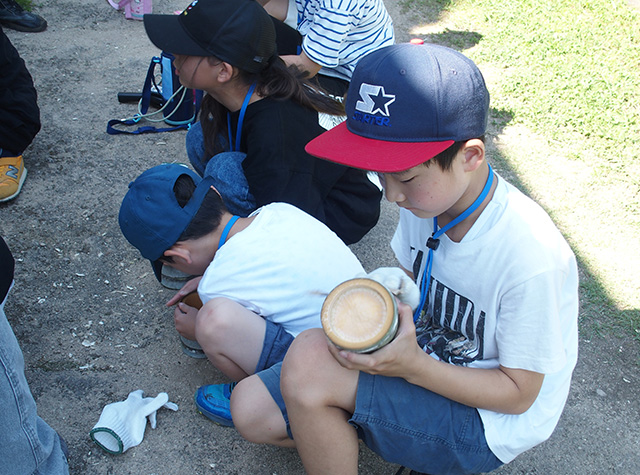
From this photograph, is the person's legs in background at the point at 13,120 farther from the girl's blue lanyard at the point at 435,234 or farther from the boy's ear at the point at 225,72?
the girl's blue lanyard at the point at 435,234

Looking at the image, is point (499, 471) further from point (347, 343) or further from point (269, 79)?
point (269, 79)

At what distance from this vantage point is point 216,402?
6.11ft

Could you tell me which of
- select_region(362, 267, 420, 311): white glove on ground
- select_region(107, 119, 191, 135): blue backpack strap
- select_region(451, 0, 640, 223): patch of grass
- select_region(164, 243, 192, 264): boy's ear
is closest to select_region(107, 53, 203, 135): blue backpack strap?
select_region(107, 119, 191, 135): blue backpack strap

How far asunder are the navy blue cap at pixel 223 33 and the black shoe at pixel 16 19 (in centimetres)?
244

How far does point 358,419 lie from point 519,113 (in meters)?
2.92

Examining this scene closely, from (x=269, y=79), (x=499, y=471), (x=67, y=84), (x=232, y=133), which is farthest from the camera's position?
(x=67, y=84)

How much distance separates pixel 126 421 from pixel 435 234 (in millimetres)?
1129

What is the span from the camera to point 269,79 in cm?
231

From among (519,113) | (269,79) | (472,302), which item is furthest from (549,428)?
(519,113)

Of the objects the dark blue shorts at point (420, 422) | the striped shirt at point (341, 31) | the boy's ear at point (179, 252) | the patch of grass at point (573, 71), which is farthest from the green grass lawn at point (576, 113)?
the boy's ear at point (179, 252)

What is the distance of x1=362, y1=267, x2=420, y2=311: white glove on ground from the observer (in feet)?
4.47

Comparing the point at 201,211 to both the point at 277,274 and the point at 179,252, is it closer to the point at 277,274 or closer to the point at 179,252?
the point at 179,252

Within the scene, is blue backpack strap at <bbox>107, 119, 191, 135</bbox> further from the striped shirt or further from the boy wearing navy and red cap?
the boy wearing navy and red cap

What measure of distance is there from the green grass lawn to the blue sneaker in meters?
1.46
